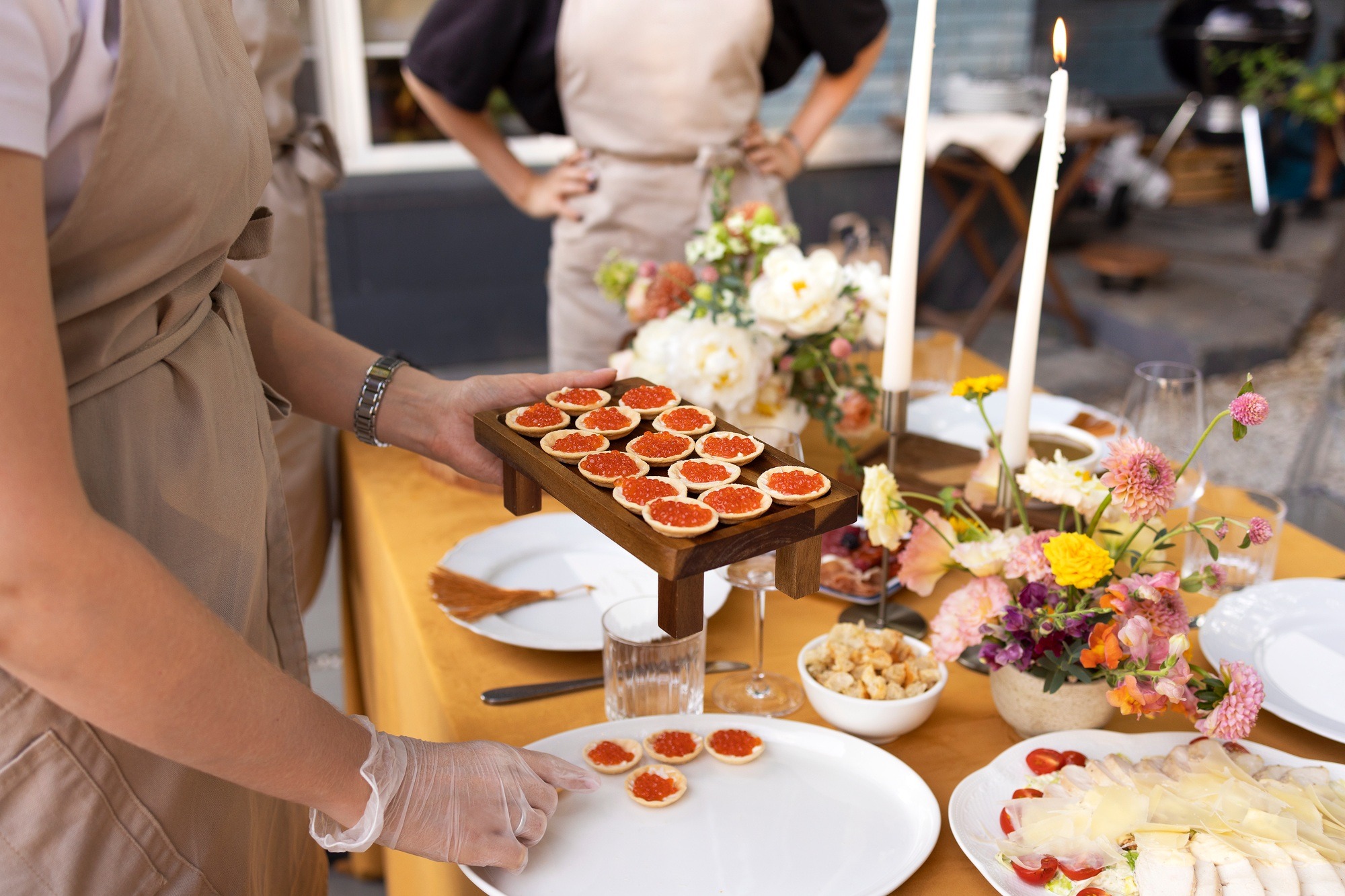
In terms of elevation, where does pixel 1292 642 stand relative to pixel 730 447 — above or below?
below

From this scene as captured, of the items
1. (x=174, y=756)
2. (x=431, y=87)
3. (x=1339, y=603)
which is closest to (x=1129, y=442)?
(x=1339, y=603)

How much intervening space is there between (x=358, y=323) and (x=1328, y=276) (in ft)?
11.0

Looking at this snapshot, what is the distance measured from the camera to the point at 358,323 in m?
3.83

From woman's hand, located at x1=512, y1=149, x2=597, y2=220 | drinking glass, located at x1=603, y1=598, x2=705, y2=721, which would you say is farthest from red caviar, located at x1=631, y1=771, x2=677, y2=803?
woman's hand, located at x1=512, y1=149, x2=597, y2=220

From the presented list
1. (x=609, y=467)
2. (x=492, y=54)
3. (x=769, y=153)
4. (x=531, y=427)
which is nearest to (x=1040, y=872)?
(x=609, y=467)

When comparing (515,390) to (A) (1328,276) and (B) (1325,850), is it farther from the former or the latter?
(A) (1328,276)

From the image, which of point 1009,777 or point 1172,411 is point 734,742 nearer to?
point 1009,777

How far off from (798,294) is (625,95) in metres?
0.93

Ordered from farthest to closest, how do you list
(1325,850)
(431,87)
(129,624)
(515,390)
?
(431,87) < (515,390) < (1325,850) < (129,624)

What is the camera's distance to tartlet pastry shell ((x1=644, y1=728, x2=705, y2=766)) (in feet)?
3.05

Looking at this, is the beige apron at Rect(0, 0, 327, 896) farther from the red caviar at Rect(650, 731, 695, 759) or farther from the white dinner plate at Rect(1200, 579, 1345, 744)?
the white dinner plate at Rect(1200, 579, 1345, 744)

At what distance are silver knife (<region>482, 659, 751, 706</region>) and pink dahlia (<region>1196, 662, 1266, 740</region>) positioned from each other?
461 millimetres

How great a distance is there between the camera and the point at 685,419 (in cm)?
105

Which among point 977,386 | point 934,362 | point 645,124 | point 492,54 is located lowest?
point 934,362
